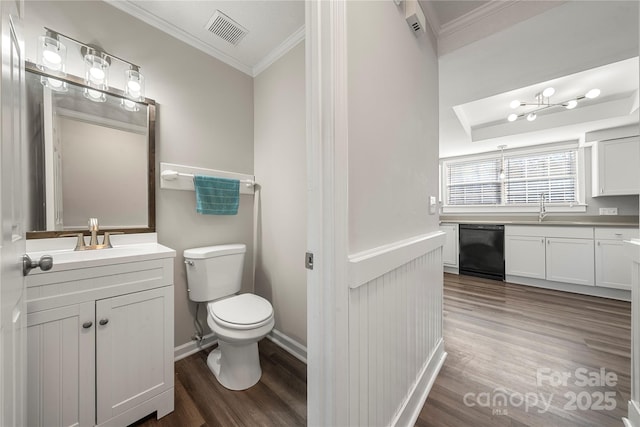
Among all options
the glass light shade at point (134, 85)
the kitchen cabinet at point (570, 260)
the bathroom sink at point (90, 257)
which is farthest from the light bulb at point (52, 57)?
the kitchen cabinet at point (570, 260)

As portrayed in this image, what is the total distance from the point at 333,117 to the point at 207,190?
1359 millimetres

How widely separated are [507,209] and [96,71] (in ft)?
17.6

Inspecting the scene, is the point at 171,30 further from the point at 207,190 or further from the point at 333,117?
the point at 333,117

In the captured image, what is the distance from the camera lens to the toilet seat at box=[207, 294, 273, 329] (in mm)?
1343

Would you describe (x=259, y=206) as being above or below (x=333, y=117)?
below

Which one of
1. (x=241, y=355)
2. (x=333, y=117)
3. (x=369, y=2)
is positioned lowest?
(x=241, y=355)

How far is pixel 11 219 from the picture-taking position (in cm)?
58

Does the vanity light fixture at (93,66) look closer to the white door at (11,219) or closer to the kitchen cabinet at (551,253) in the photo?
the white door at (11,219)

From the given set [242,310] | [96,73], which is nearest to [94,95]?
[96,73]

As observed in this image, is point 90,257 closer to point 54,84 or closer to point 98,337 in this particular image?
point 98,337

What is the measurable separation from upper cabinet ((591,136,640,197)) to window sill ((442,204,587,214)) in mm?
345

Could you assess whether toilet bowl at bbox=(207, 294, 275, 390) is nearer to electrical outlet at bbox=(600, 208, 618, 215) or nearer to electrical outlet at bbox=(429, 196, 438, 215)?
electrical outlet at bbox=(429, 196, 438, 215)

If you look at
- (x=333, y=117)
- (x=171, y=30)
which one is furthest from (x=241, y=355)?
(x=171, y=30)

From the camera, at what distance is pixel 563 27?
1425mm
